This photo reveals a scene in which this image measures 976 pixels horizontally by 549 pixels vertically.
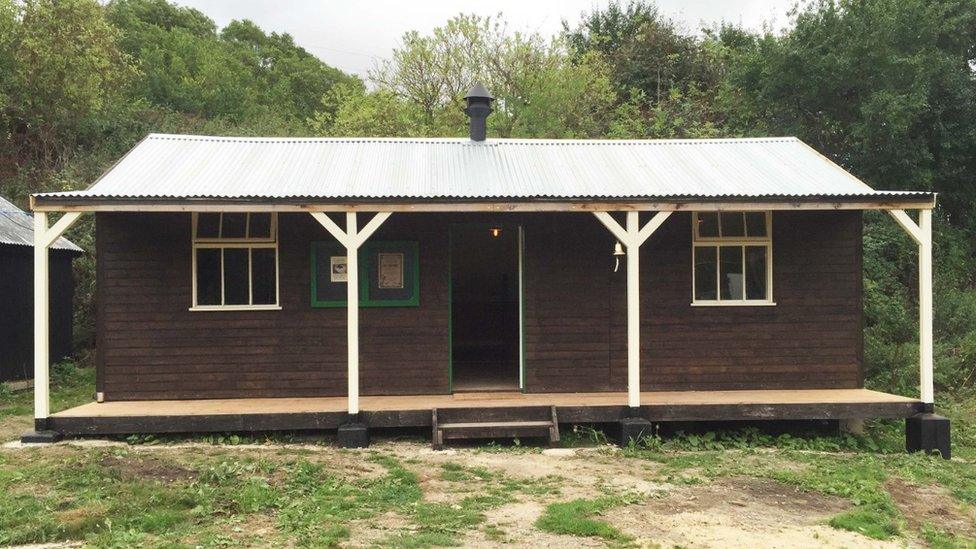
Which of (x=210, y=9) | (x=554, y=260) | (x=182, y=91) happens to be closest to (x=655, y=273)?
(x=554, y=260)

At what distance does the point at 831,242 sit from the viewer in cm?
900

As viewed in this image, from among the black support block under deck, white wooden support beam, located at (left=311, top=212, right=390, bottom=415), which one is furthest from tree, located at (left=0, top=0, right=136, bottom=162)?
Result: the black support block under deck

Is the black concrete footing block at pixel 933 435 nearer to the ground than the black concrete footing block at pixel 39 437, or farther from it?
nearer to the ground

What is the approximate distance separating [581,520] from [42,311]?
18.5 ft

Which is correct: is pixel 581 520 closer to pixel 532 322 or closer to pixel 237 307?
pixel 532 322

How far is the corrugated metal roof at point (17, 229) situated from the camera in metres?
11.5

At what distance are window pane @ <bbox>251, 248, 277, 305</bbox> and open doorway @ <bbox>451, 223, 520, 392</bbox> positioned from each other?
12.6ft

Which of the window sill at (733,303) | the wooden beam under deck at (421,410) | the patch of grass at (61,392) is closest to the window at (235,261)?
the wooden beam under deck at (421,410)

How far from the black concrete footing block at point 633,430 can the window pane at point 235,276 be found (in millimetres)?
4467

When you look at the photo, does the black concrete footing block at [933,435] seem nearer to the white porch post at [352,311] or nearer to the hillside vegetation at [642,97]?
the hillside vegetation at [642,97]

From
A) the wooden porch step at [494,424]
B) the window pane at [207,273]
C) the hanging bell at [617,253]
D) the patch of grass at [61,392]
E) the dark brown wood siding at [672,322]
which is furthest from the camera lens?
the patch of grass at [61,392]

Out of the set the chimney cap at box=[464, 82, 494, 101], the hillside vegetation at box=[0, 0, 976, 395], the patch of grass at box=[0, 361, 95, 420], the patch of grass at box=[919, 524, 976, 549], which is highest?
the hillside vegetation at box=[0, 0, 976, 395]

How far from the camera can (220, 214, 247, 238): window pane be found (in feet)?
28.3

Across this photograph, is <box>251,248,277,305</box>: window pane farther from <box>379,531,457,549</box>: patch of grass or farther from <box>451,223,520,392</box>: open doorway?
<box>379,531,457,549</box>: patch of grass
